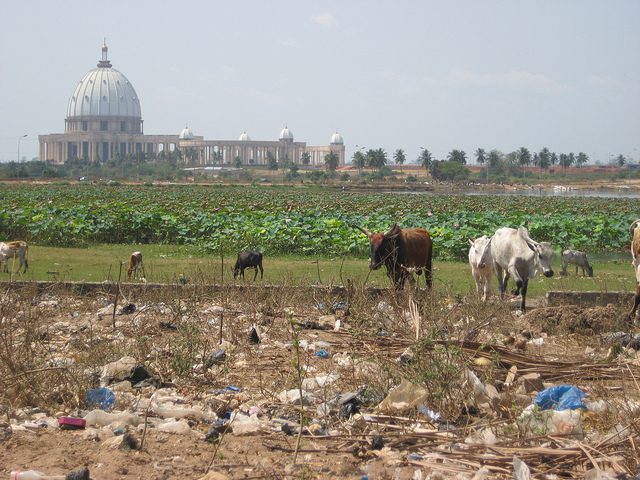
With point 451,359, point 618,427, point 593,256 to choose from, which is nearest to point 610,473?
point 618,427

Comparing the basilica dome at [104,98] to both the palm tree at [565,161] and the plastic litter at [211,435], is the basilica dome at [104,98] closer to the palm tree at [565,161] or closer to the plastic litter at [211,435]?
the palm tree at [565,161]

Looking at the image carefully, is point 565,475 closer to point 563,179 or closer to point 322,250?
point 322,250

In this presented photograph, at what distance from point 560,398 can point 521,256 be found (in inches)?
166

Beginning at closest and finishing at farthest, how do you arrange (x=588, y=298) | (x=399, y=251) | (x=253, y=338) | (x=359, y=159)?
(x=253, y=338) → (x=399, y=251) → (x=588, y=298) → (x=359, y=159)

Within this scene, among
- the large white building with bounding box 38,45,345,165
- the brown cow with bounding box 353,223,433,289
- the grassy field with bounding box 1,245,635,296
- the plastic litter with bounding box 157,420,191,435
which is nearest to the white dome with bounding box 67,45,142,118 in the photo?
the large white building with bounding box 38,45,345,165

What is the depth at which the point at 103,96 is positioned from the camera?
5374 inches

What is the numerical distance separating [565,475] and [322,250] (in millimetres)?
12105

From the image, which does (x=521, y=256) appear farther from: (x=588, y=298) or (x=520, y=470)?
(x=520, y=470)

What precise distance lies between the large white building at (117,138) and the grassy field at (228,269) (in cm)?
11030

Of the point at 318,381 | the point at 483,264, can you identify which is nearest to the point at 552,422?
the point at 318,381

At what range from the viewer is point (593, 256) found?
667 inches

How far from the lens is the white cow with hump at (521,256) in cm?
823

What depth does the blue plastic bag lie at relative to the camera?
4266 mm

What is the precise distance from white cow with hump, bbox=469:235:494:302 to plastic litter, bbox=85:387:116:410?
224 inches
